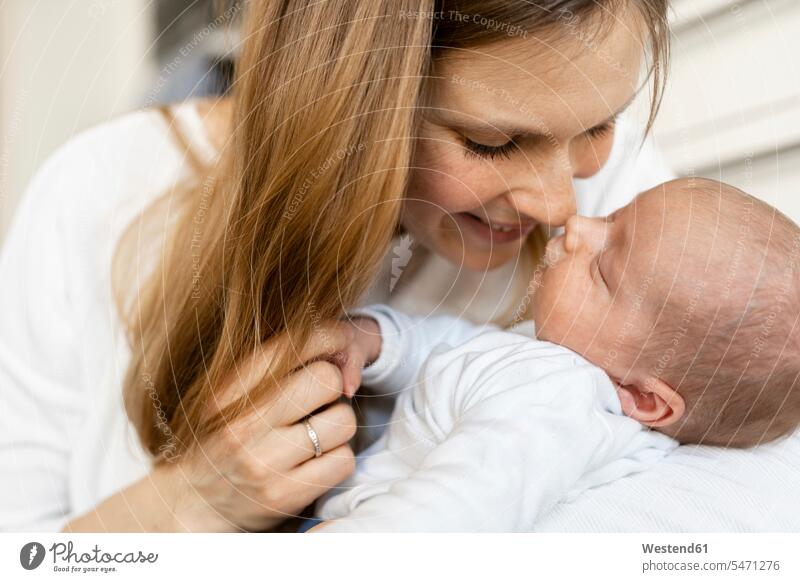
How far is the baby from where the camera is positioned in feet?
1.11

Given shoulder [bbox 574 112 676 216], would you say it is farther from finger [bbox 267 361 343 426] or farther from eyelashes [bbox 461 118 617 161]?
finger [bbox 267 361 343 426]

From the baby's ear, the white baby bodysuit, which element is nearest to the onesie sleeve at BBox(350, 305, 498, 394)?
the white baby bodysuit

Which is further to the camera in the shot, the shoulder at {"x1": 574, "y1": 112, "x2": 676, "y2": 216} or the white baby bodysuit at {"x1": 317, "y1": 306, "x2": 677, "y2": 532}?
the shoulder at {"x1": 574, "y1": 112, "x2": 676, "y2": 216}

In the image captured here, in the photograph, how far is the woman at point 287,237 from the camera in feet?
1.18

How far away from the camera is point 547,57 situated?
1.19 ft

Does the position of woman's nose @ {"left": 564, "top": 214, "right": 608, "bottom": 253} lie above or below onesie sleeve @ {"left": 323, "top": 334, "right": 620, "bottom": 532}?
above

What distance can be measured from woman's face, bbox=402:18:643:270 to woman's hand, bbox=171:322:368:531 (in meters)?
0.11

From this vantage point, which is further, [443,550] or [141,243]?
[141,243]

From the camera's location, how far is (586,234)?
0.41 m

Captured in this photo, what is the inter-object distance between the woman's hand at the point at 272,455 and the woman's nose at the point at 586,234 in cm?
15

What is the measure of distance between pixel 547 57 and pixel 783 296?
0.18 m

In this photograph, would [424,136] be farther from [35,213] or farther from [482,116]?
[35,213]

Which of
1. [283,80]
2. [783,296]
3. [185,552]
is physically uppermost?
[283,80]

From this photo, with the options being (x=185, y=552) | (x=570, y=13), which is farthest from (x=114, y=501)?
(x=570, y=13)
